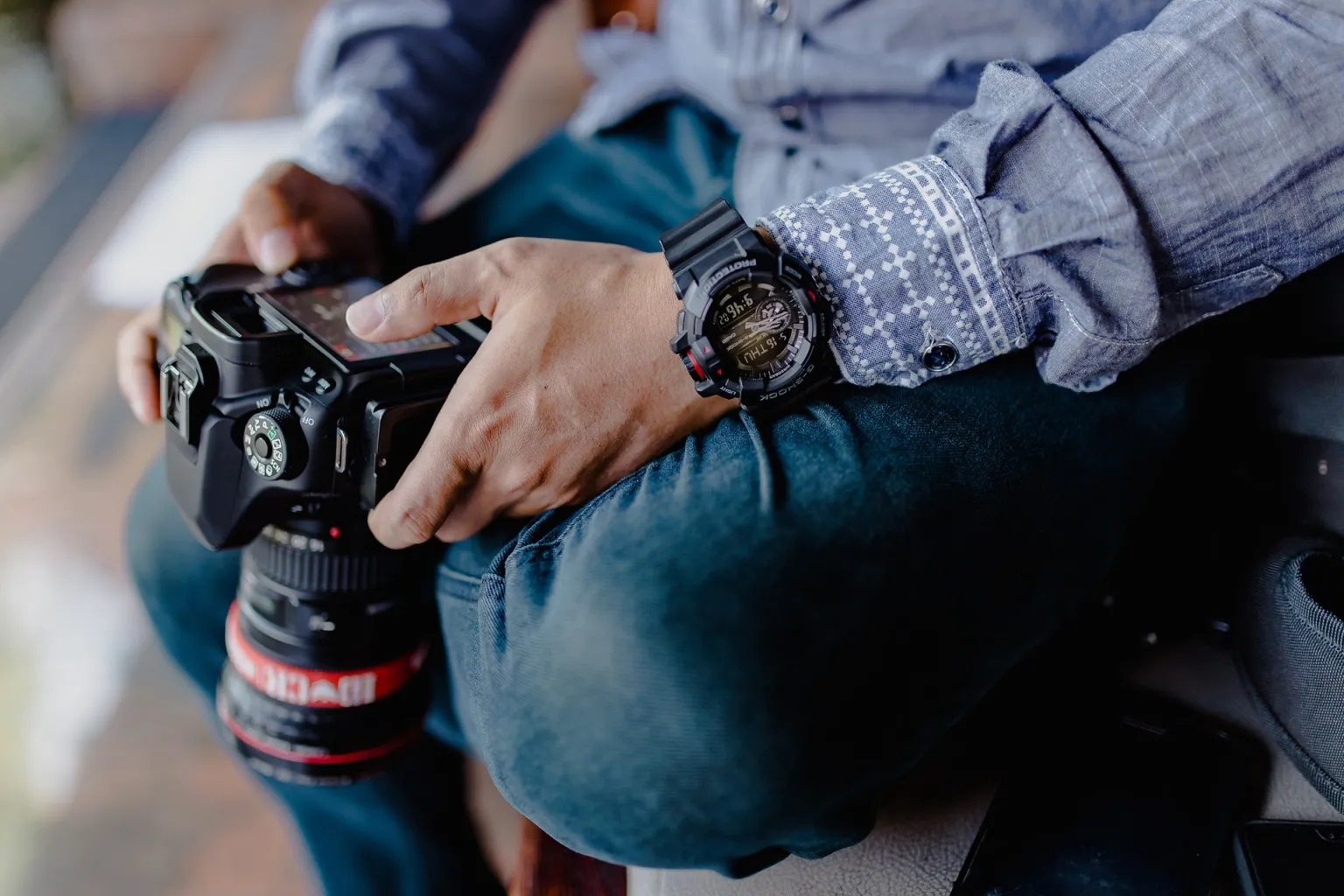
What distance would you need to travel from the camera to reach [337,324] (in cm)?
52

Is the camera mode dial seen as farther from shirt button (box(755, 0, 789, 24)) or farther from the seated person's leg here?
shirt button (box(755, 0, 789, 24))

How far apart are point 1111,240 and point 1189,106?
7 centimetres

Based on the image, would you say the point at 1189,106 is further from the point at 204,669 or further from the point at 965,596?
the point at 204,669

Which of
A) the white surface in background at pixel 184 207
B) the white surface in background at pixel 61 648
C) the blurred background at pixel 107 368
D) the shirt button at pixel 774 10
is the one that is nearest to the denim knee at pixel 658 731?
the shirt button at pixel 774 10

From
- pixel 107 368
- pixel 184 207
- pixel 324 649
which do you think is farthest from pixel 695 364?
pixel 184 207

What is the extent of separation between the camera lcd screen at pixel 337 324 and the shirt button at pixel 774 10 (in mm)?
270

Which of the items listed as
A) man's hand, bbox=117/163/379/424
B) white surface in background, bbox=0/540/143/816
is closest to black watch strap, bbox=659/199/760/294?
man's hand, bbox=117/163/379/424

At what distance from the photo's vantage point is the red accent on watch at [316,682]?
0.54 meters

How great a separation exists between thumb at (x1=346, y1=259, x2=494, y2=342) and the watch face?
0.11m

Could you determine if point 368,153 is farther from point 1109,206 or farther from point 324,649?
point 1109,206

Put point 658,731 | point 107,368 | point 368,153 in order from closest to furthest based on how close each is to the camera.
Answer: point 658,731
point 368,153
point 107,368

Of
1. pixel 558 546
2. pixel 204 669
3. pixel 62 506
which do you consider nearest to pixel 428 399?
pixel 558 546

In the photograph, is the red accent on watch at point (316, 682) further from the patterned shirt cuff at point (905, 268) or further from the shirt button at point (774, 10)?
the shirt button at point (774, 10)

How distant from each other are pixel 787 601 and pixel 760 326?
13 centimetres
